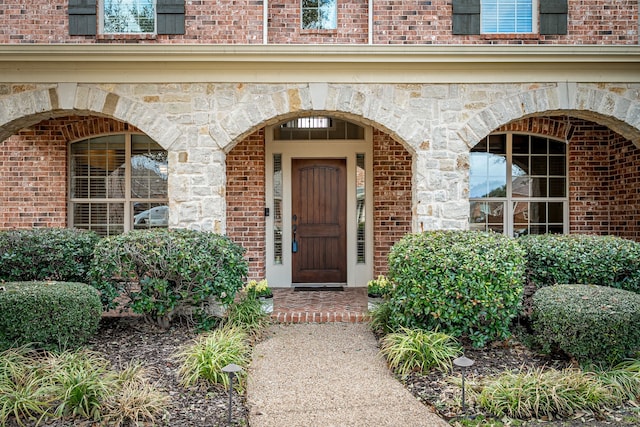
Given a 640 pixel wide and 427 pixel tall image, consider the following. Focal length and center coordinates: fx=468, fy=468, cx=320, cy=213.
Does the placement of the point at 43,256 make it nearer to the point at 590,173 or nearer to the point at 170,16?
the point at 170,16

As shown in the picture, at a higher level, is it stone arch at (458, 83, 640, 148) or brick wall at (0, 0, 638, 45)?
brick wall at (0, 0, 638, 45)

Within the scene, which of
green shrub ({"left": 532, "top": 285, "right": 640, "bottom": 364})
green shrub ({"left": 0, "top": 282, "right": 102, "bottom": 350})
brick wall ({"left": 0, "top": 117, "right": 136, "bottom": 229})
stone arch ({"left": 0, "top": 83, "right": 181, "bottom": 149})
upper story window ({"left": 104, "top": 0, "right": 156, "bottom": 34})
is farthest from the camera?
brick wall ({"left": 0, "top": 117, "right": 136, "bottom": 229})

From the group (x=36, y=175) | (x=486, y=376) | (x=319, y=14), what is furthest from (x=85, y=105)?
(x=486, y=376)

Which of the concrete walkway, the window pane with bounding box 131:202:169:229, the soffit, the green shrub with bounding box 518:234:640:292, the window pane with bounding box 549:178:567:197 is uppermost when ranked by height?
the soffit

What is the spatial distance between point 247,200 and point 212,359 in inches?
143

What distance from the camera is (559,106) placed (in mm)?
5660

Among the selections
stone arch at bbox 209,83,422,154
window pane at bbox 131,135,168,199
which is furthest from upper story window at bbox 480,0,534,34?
window pane at bbox 131,135,168,199

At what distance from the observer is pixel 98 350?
4465 millimetres

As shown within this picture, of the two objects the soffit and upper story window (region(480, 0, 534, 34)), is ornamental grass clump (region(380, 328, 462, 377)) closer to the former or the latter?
the soffit

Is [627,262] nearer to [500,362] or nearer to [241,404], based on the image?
[500,362]

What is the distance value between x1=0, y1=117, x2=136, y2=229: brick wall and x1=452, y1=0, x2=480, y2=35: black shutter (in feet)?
18.4

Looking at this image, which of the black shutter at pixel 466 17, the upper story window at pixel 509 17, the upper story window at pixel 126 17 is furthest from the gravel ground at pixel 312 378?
the upper story window at pixel 509 17

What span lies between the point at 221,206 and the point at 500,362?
11.6 feet

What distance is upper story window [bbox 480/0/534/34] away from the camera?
249 inches
